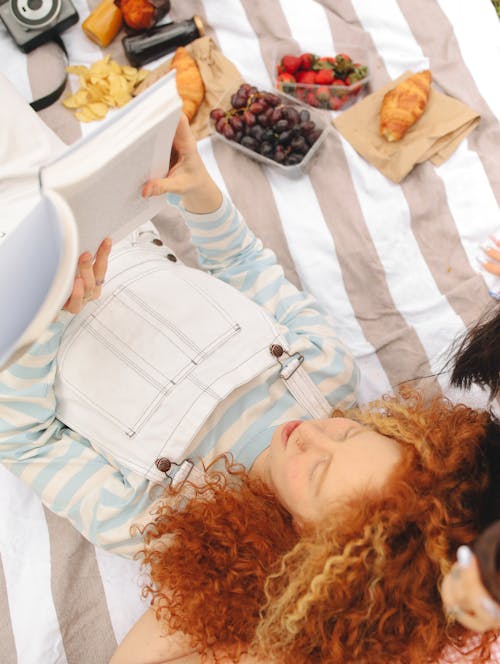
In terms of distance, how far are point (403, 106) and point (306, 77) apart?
24 cm

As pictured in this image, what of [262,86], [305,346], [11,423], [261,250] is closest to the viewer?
[11,423]

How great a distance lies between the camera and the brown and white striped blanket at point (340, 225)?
3.36 feet

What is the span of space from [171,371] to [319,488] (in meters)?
0.31

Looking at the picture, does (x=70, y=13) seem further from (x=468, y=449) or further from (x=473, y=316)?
(x=468, y=449)

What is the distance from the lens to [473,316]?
1172 mm

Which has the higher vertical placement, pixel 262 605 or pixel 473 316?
pixel 262 605

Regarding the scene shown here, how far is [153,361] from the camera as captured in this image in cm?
95

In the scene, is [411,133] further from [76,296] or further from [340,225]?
[76,296]

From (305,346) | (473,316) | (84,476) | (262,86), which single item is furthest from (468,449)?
(262,86)

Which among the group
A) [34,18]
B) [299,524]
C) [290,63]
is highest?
[34,18]

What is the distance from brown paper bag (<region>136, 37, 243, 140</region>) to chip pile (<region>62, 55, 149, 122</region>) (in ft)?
0.11

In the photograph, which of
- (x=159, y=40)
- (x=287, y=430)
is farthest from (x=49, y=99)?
(x=287, y=430)

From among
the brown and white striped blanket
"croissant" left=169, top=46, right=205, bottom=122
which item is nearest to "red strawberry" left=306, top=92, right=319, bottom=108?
the brown and white striped blanket

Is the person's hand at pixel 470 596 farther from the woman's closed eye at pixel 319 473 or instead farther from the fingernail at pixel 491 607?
the woman's closed eye at pixel 319 473
